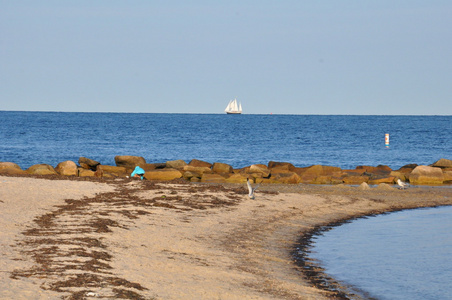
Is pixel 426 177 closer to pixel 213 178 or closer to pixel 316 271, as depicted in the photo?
pixel 213 178

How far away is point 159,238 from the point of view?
15172 millimetres

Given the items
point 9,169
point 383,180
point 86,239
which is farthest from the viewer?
point 383,180

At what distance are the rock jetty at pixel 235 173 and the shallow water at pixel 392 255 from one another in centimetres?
939

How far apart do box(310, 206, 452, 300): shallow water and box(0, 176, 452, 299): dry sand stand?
0.91 metres

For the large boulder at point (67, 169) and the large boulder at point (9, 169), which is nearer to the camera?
the large boulder at point (9, 169)

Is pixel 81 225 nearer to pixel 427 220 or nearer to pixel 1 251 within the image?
pixel 1 251

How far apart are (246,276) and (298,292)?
4.43 ft

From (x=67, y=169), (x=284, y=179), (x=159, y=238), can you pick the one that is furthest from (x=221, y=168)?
(x=159, y=238)

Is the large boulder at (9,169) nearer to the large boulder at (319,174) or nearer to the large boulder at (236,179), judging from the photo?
the large boulder at (236,179)

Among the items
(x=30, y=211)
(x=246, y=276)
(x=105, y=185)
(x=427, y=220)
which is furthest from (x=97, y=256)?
(x=427, y=220)

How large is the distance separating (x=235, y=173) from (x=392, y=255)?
17448 mm

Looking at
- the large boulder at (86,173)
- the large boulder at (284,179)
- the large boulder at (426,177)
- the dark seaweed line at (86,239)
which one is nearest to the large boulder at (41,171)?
the large boulder at (86,173)

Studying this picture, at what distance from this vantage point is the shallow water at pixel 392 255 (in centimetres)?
1309

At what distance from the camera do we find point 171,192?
23.0m
